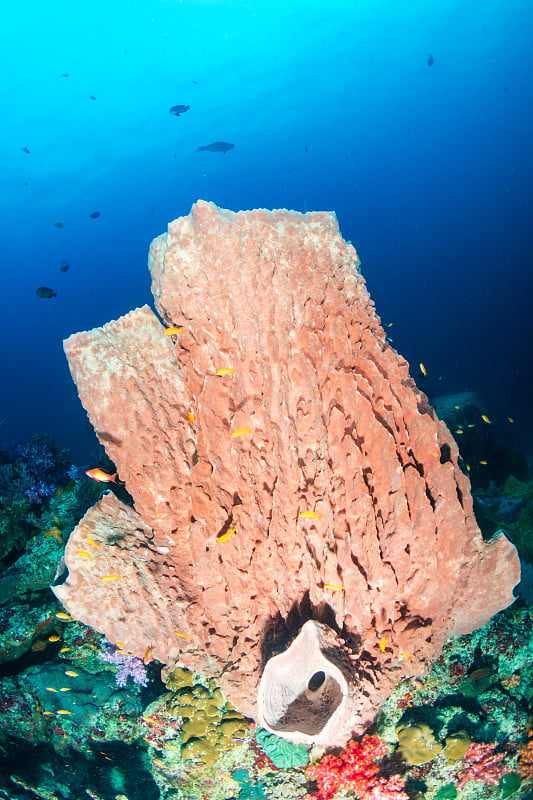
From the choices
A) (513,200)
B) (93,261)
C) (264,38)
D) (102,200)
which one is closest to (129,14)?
(264,38)

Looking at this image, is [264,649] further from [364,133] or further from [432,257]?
[364,133]

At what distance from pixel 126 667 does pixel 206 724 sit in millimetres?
1459

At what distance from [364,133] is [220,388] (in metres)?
74.2

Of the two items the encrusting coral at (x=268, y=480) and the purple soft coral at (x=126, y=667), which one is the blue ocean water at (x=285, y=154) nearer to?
the encrusting coral at (x=268, y=480)

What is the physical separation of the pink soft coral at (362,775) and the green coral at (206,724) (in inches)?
38.8

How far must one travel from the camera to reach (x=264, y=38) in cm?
4141

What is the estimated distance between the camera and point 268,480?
3133 millimetres

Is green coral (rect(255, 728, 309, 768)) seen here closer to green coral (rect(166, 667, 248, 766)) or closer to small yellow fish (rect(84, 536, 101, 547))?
green coral (rect(166, 667, 248, 766))

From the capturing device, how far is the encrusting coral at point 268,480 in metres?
2.92

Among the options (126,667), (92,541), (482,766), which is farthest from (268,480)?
(126,667)

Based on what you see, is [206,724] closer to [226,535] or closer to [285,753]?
[285,753]

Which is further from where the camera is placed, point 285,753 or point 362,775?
point 285,753

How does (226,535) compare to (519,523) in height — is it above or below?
above

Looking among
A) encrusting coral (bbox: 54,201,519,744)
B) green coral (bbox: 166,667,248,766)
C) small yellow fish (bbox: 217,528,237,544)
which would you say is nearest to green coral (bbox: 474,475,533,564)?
encrusting coral (bbox: 54,201,519,744)
